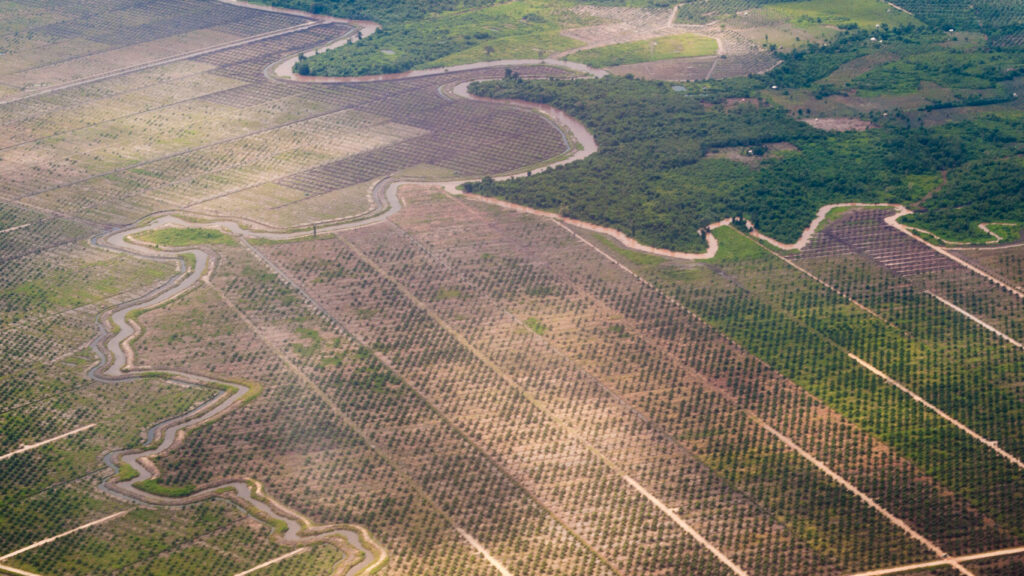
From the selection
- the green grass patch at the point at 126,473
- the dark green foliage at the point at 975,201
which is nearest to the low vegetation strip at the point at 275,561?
the green grass patch at the point at 126,473

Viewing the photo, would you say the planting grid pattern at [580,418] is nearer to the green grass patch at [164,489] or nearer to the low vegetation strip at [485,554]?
the low vegetation strip at [485,554]

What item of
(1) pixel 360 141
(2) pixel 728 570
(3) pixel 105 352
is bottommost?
(2) pixel 728 570

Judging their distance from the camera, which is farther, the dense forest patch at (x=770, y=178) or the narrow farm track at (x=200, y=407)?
the dense forest patch at (x=770, y=178)

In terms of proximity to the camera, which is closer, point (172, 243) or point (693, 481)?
point (693, 481)

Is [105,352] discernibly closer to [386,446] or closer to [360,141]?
[386,446]

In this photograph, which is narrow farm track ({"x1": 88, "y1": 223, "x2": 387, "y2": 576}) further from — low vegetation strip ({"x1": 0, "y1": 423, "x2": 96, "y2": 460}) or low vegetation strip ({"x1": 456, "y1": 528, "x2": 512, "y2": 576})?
low vegetation strip ({"x1": 456, "y1": 528, "x2": 512, "y2": 576})

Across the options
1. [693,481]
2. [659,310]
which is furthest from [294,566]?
[659,310]
